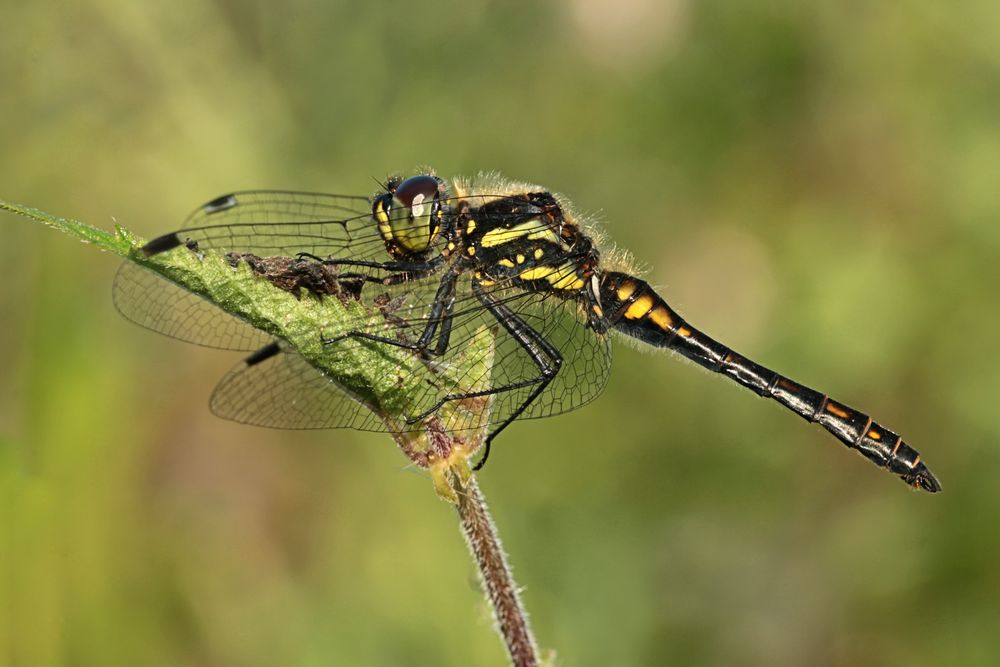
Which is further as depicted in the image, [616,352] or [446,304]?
[616,352]

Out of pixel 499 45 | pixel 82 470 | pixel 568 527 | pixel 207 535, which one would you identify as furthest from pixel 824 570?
pixel 499 45

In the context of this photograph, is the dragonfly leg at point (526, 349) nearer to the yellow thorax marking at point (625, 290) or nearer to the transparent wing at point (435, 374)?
the transparent wing at point (435, 374)

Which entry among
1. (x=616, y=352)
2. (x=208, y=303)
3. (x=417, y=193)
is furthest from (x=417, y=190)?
(x=616, y=352)

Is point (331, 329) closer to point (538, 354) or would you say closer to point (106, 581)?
point (538, 354)

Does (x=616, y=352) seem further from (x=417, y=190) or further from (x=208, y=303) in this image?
(x=208, y=303)

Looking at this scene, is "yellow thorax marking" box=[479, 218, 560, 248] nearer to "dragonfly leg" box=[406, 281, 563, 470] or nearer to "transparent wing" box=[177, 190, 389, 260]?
"dragonfly leg" box=[406, 281, 563, 470]

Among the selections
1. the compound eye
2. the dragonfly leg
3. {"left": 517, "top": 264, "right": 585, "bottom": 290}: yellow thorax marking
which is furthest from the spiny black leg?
the compound eye

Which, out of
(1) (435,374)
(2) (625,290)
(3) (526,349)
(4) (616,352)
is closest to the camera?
(1) (435,374)
